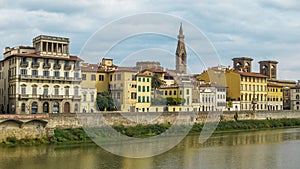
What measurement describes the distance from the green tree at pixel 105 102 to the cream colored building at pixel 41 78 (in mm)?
2626

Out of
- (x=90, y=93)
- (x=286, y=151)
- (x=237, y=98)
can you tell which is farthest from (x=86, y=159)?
(x=237, y=98)

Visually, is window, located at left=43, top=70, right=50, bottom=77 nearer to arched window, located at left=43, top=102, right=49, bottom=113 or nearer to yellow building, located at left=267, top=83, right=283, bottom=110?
arched window, located at left=43, top=102, right=49, bottom=113

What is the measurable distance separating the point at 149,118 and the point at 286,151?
15.0 meters

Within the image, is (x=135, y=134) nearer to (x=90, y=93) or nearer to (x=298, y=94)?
(x=90, y=93)

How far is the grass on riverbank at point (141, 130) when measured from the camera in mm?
34119

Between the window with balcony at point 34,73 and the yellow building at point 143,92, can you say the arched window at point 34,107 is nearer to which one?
the window with balcony at point 34,73

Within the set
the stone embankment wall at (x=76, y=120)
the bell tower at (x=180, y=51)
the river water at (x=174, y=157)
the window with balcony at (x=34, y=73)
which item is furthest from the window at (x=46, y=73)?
the bell tower at (x=180, y=51)

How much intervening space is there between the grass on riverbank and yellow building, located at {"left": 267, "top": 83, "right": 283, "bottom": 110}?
46.3ft

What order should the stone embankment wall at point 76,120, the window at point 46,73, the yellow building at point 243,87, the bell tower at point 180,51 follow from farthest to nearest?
1. the yellow building at point 243,87
2. the window at point 46,73
3. the stone embankment wall at point 76,120
4. the bell tower at point 180,51

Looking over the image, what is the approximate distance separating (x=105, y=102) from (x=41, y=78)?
699cm

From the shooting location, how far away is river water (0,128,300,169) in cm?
2494

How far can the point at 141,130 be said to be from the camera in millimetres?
39938

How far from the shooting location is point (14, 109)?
135ft

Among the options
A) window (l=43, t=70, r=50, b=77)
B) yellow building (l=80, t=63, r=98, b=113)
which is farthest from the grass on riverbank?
window (l=43, t=70, r=50, b=77)
